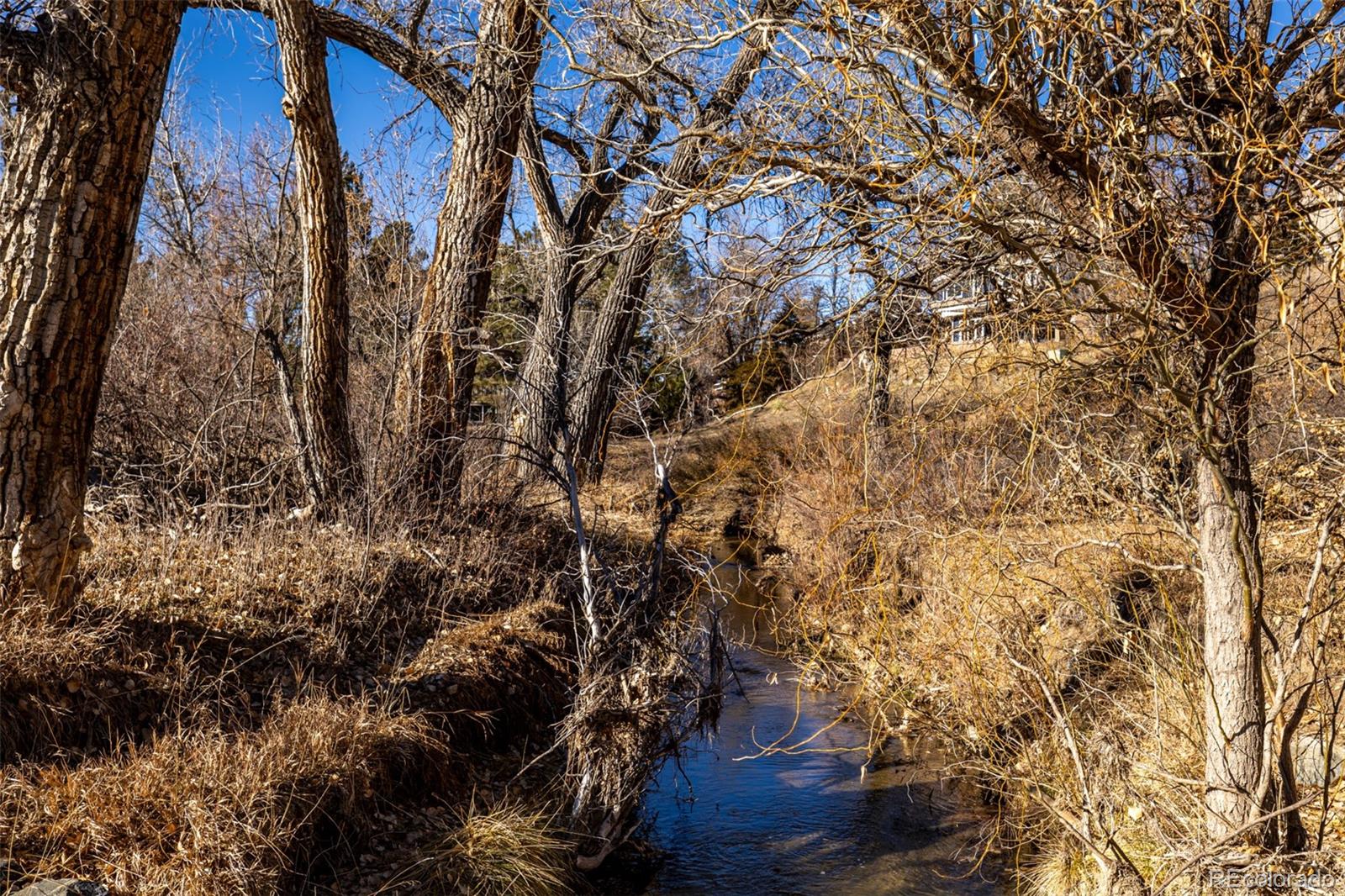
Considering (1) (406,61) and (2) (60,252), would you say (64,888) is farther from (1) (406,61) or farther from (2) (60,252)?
(1) (406,61)

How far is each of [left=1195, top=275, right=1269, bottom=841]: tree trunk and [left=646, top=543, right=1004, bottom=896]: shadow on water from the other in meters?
2.35

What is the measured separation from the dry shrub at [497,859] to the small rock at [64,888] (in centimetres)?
151

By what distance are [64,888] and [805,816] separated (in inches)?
184

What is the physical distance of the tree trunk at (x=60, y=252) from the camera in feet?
17.6

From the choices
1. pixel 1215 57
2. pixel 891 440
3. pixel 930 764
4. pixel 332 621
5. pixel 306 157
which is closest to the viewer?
pixel 1215 57

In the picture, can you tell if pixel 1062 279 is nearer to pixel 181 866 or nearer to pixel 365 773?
pixel 365 773

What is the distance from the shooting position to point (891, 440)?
44.1 feet

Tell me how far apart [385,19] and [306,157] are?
106 inches

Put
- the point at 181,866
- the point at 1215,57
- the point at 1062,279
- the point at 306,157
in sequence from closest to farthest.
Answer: the point at 1215,57
the point at 181,866
the point at 1062,279
the point at 306,157

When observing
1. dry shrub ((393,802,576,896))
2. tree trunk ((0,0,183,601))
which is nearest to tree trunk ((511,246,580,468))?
tree trunk ((0,0,183,601))

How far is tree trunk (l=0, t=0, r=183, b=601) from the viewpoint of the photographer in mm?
5363

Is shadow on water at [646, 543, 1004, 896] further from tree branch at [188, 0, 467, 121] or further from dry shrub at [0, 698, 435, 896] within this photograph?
tree branch at [188, 0, 467, 121]

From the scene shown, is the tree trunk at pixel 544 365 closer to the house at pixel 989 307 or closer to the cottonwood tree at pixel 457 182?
the cottonwood tree at pixel 457 182

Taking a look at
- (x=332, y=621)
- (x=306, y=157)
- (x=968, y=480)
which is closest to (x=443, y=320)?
(x=306, y=157)
